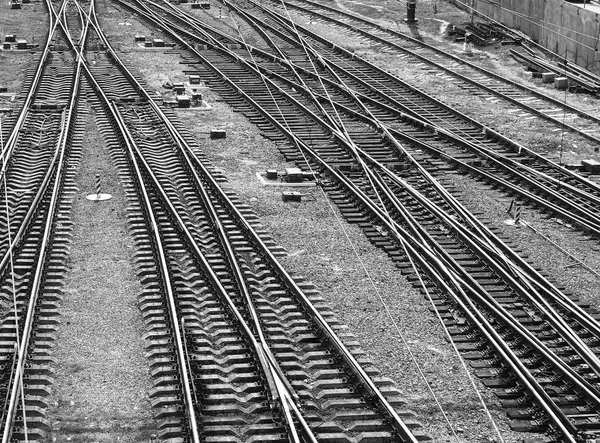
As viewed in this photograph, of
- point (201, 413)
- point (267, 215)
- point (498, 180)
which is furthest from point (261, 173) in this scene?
point (201, 413)

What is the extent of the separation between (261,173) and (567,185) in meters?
5.42

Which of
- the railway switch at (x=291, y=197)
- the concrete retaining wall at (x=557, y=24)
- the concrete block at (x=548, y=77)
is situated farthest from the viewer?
the concrete retaining wall at (x=557, y=24)

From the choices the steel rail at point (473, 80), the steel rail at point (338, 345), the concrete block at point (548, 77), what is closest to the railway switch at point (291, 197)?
the steel rail at point (338, 345)

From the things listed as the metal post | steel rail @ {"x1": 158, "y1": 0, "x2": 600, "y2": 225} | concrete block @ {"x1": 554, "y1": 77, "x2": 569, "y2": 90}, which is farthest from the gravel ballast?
the metal post

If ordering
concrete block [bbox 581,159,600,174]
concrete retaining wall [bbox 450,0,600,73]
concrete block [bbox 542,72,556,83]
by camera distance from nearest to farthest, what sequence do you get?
concrete block [bbox 581,159,600,174] → concrete block [bbox 542,72,556,83] → concrete retaining wall [bbox 450,0,600,73]

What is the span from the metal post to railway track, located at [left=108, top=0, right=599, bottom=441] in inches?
589

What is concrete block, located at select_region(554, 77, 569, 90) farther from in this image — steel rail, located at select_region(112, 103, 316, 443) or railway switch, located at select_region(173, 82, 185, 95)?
steel rail, located at select_region(112, 103, 316, 443)

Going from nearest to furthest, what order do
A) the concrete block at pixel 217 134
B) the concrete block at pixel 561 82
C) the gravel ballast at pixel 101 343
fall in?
the gravel ballast at pixel 101 343, the concrete block at pixel 217 134, the concrete block at pixel 561 82

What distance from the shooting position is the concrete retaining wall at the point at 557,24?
95.7ft

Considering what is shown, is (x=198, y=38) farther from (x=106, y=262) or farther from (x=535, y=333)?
(x=535, y=333)

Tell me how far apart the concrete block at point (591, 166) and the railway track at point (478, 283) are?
10.5ft

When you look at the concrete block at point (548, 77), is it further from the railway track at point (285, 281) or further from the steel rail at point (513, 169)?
the steel rail at point (513, 169)

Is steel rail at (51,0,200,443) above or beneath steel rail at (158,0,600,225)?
above

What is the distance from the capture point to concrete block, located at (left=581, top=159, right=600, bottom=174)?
63.8ft
